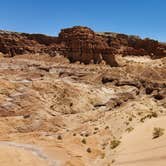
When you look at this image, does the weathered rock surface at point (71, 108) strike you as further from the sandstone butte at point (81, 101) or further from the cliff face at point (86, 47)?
the cliff face at point (86, 47)

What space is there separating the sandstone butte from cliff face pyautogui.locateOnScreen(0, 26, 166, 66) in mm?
140

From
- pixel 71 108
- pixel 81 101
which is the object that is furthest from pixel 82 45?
pixel 71 108

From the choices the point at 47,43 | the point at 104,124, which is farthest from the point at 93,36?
the point at 104,124

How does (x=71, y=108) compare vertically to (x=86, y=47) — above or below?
below

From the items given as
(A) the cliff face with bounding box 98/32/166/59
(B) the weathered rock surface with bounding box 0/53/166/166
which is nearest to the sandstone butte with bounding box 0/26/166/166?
(B) the weathered rock surface with bounding box 0/53/166/166

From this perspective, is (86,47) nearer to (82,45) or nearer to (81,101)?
(82,45)

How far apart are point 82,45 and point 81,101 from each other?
63.7 feet

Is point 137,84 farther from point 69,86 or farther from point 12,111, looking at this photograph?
point 12,111

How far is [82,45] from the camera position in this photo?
179 ft

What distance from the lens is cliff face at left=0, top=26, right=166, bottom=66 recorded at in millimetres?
54844

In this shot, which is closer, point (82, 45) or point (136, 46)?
point (82, 45)

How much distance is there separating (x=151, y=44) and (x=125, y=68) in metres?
17.8

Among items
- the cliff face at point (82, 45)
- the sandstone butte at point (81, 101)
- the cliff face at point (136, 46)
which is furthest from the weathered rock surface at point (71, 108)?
the cliff face at point (136, 46)

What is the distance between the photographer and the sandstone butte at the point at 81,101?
18.9 m
